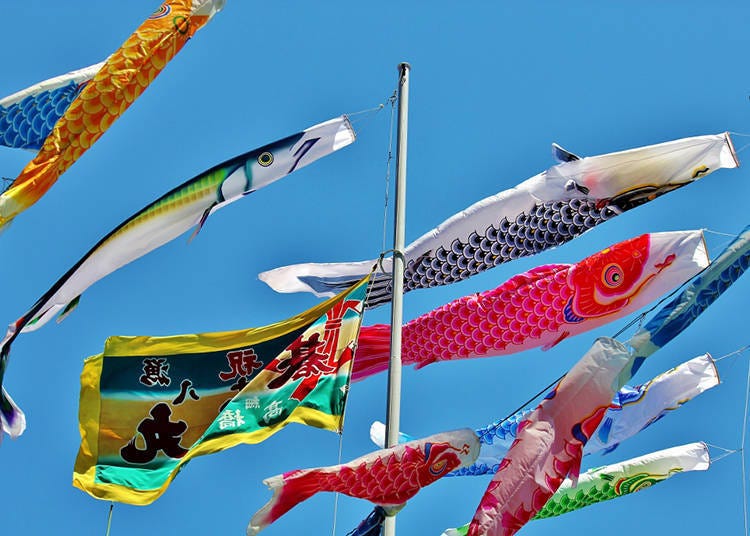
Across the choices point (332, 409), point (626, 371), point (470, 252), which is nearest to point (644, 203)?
point (470, 252)

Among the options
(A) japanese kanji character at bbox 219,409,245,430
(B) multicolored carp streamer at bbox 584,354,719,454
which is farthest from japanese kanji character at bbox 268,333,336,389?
(B) multicolored carp streamer at bbox 584,354,719,454

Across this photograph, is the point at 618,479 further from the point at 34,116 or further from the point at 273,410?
the point at 34,116

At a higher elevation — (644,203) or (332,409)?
(644,203)

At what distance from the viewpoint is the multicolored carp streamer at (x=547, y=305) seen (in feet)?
50.9

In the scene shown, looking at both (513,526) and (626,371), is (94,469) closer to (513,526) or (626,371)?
(513,526)

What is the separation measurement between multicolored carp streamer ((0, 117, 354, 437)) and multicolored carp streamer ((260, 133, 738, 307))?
172 cm

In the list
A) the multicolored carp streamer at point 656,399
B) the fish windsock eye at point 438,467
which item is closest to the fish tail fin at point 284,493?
the fish windsock eye at point 438,467

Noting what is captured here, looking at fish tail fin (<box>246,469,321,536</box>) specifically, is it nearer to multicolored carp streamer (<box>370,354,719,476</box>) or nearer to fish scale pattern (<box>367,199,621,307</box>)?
fish scale pattern (<box>367,199,621,307</box>)

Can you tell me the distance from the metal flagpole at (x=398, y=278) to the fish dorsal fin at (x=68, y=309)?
3.63m

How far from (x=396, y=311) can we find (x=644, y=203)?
3723mm

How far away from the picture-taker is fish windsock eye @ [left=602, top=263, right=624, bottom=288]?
620 inches

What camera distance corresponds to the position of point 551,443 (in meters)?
13.5

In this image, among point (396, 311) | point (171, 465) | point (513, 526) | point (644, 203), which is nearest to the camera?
point (513, 526)

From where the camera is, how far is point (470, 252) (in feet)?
56.3
